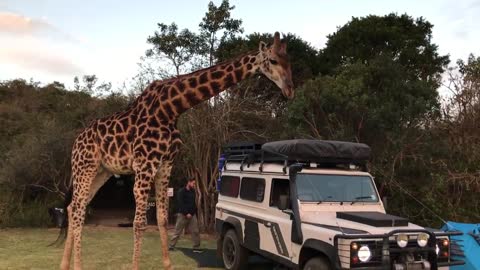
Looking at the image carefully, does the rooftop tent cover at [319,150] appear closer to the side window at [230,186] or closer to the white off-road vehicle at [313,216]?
the white off-road vehicle at [313,216]

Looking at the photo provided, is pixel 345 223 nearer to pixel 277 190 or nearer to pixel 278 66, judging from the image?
pixel 277 190

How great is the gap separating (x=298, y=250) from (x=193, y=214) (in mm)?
5877

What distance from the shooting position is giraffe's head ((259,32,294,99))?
6.73 metres

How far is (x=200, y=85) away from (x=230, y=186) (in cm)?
260

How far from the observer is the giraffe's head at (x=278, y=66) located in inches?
265

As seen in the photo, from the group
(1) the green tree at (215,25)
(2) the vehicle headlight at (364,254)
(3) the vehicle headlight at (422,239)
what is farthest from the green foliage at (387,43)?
(2) the vehicle headlight at (364,254)

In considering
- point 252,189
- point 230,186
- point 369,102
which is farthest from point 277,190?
point 369,102

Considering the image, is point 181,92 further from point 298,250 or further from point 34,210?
point 34,210

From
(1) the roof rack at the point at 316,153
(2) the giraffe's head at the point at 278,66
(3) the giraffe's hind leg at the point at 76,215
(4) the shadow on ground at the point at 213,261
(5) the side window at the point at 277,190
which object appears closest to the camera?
(2) the giraffe's head at the point at 278,66

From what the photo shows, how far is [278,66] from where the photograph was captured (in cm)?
679

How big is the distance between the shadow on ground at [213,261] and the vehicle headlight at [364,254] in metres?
3.30

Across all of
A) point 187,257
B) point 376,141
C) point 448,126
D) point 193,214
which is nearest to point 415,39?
point 448,126

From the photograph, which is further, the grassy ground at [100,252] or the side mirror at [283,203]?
the grassy ground at [100,252]

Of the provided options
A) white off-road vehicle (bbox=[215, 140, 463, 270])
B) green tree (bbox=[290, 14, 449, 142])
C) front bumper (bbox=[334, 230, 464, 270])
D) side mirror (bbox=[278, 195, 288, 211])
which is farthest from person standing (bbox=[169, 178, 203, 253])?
front bumper (bbox=[334, 230, 464, 270])
